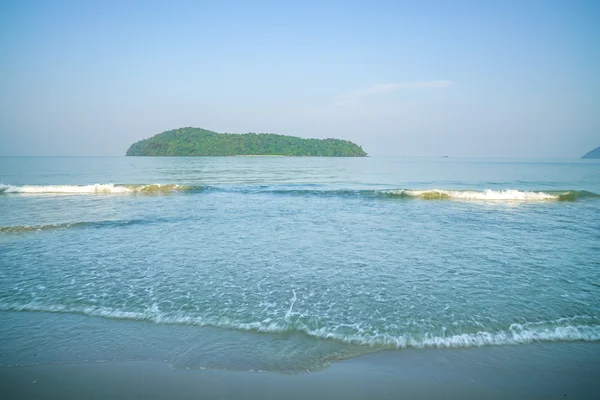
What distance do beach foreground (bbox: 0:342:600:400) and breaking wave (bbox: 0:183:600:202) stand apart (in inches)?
858

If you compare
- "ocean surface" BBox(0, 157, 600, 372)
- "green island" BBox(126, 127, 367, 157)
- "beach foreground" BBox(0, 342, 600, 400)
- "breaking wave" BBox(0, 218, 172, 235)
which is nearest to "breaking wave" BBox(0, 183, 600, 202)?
"ocean surface" BBox(0, 157, 600, 372)

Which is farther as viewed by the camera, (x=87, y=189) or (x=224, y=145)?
(x=224, y=145)

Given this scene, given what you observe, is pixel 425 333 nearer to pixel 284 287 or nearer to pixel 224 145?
pixel 284 287

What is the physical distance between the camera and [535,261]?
9.92 m

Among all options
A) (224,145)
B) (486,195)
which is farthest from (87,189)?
(224,145)

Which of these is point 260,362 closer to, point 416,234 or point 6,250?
point 416,234

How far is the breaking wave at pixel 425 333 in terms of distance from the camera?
571 centimetres

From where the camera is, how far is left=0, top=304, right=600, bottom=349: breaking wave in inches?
225

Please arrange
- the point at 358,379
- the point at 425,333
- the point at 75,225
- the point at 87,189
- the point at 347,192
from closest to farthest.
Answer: the point at 358,379 → the point at 425,333 → the point at 75,225 → the point at 347,192 → the point at 87,189

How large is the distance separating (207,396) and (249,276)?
4.38m

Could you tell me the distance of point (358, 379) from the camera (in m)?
4.75

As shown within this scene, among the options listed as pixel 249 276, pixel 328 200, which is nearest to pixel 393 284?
pixel 249 276

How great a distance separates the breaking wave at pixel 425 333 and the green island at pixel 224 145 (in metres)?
166

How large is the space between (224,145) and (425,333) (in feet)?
560
